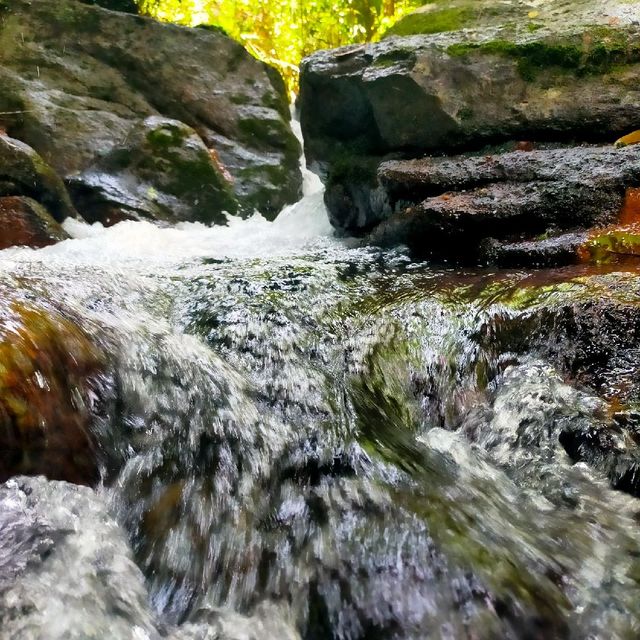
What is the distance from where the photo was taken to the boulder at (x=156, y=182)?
6578mm

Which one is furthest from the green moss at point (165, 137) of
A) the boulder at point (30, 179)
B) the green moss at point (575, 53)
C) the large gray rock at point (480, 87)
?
the green moss at point (575, 53)

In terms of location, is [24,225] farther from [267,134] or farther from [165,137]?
[267,134]

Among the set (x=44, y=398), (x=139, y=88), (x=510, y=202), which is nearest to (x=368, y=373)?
(x=44, y=398)

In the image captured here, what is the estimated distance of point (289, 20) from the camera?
1037 cm

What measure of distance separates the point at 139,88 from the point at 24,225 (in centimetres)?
370

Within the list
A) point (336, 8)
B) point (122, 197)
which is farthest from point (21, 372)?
point (336, 8)

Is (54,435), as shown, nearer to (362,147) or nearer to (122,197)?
(362,147)

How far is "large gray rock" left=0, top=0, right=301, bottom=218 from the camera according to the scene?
7082mm

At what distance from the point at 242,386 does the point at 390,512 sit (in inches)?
42.3

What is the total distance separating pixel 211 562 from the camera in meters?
1.86

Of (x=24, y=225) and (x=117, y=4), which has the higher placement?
(x=117, y=4)

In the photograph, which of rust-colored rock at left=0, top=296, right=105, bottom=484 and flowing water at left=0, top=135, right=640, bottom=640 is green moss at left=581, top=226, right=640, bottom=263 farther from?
rust-colored rock at left=0, top=296, right=105, bottom=484

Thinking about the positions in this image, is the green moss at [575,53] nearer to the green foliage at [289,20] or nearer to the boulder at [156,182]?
the boulder at [156,182]

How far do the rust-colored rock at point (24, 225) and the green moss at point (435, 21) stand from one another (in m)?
4.74
